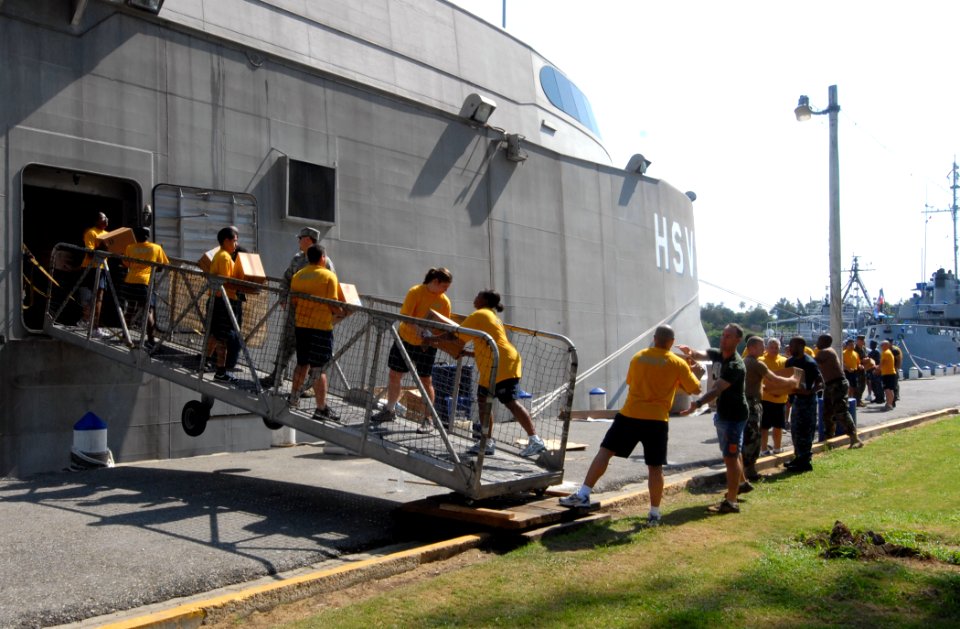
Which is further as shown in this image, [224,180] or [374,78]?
[374,78]

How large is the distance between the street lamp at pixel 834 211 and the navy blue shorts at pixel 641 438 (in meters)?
8.92

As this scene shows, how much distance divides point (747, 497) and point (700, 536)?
183 centimetres

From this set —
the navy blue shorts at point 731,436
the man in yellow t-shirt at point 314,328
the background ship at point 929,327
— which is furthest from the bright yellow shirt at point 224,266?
the background ship at point 929,327

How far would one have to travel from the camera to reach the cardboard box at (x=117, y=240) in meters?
8.23

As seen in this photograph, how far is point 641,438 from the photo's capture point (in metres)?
6.41

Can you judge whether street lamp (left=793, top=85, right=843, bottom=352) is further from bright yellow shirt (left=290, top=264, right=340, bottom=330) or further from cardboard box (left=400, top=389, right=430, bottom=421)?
bright yellow shirt (left=290, top=264, right=340, bottom=330)

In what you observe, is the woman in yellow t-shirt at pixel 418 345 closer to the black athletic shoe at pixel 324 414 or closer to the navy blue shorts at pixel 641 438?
the black athletic shoe at pixel 324 414

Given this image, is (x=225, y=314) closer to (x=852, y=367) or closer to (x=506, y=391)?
(x=506, y=391)

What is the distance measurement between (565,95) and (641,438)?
12011 millimetres

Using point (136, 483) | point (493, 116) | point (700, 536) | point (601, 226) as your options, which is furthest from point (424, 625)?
point (601, 226)

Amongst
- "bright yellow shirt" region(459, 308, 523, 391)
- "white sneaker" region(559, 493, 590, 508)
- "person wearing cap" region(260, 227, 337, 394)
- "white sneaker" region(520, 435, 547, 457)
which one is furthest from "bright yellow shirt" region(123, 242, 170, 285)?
"white sneaker" region(559, 493, 590, 508)

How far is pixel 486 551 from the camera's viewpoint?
582 centimetres

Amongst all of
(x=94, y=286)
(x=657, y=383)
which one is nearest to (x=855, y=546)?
(x=657, y=383)

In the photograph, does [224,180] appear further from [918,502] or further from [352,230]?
[918,502]
